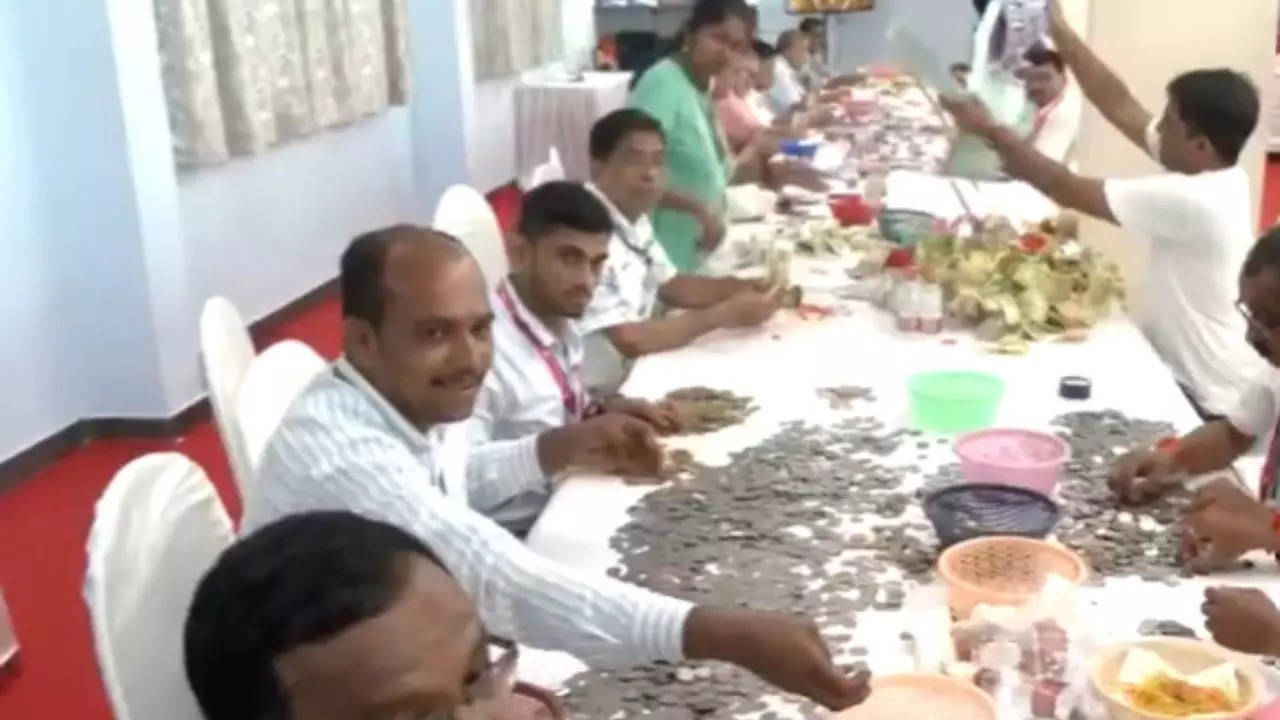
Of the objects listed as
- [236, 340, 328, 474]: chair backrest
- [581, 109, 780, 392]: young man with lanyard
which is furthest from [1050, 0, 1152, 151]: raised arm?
[236, 340, 328, 474]: chair backrest

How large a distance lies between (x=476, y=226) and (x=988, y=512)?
1752mm

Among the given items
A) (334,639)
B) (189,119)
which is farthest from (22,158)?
(334,639)

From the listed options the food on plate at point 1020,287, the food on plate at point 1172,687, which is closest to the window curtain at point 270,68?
the food on plate at point 1020,287

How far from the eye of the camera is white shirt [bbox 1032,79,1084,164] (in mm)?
4301

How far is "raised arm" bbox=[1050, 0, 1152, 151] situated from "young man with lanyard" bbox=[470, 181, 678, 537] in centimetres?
174

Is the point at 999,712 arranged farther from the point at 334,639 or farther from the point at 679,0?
the point at 679,0

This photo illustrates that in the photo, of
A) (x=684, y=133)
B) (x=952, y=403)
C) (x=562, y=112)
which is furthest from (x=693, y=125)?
(x=562, y=112)

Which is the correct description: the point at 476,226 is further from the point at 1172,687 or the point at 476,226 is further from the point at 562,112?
the point at 562,112

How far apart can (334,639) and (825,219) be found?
120 inches

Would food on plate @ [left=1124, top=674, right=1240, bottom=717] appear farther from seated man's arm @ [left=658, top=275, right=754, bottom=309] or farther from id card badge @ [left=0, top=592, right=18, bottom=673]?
id card badge @ [left=0, top=592, right=18, bottom=673]

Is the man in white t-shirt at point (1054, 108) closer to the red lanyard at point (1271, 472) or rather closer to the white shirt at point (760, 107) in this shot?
the white shirt at point (760, 107)

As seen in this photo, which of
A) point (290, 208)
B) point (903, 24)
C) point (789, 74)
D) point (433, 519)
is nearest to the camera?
point (433, 519)

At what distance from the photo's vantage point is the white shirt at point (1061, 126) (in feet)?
14.1

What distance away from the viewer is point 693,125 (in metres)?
3.91
